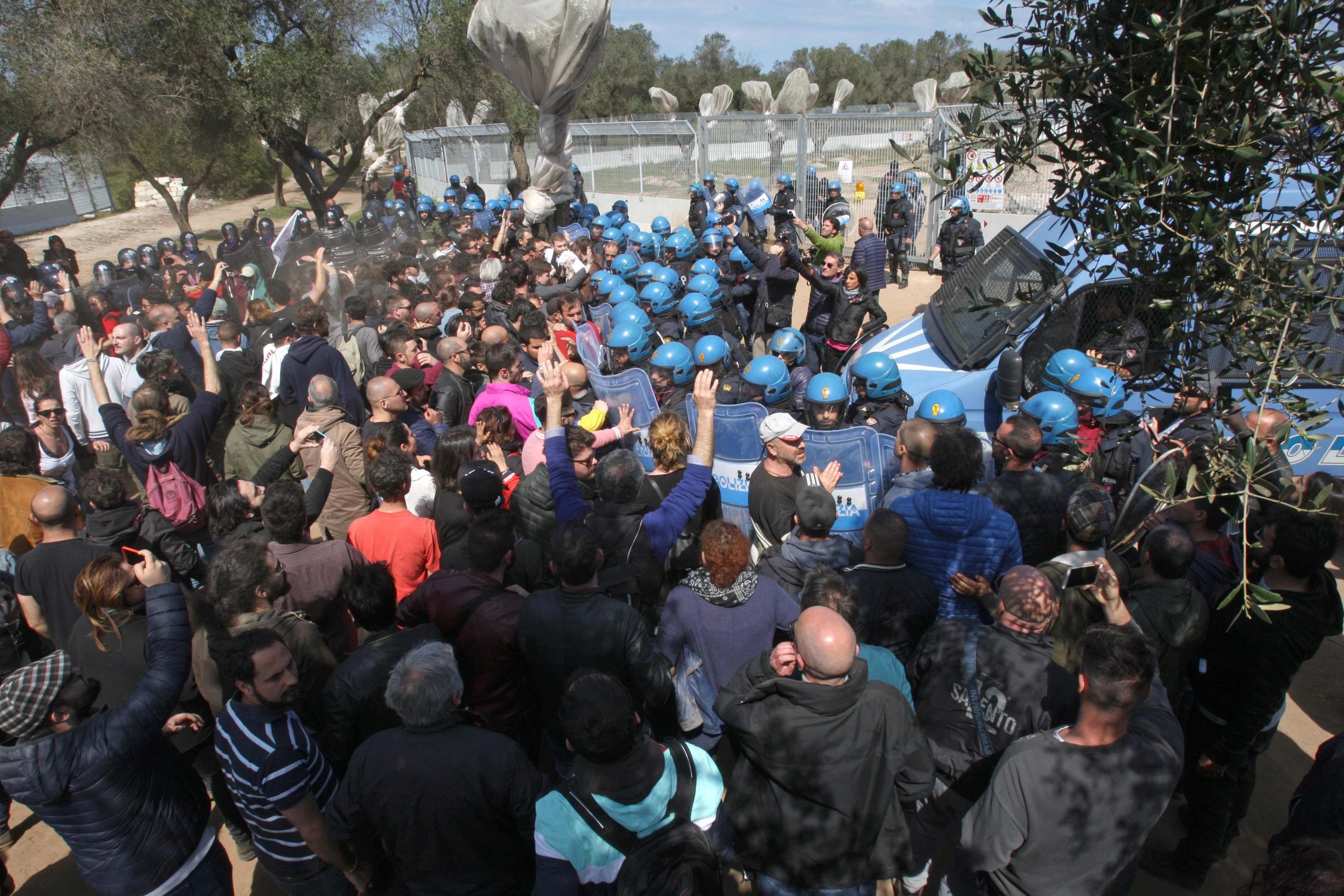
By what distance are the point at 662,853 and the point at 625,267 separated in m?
7.58

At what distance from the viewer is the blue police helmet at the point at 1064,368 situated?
498cm

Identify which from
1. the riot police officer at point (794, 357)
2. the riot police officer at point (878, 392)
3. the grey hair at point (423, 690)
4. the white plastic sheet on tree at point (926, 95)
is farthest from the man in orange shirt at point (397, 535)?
the white plastic sheet on tree at point (926, 95)

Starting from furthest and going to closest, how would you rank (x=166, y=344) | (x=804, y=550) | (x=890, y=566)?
(x=166, y=344) → (x=804, y=550) → (x=890, y=566)

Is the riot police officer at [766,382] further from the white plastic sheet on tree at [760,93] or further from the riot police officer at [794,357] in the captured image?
the white plastic sheet on tree at [760,93]

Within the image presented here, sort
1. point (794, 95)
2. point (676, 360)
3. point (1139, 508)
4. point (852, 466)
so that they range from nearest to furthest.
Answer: point (1139, 508) → point (852, 466) → point (676, 360) → point (794, 95)

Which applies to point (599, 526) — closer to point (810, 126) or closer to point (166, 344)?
point (166, 344)

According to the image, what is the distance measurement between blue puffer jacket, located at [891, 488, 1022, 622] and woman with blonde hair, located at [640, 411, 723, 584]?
1.07 m

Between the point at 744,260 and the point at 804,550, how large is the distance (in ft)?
20.6

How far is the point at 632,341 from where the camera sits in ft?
19.6

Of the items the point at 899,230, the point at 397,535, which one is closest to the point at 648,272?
the point at 397,535

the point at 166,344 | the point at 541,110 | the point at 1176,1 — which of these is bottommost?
the point at 166,344

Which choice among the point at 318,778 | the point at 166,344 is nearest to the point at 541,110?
the point at 166,344

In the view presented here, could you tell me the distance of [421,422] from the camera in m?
5.44

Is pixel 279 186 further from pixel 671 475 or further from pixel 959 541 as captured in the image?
pixel 959 541
